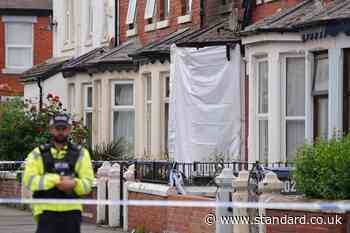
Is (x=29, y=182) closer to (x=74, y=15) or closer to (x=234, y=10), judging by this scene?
(x=234, y=10)

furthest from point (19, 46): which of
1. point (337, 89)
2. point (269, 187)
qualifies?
point (269, 187)

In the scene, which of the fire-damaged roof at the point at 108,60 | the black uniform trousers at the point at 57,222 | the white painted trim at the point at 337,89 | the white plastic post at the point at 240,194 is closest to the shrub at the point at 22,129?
the fire-damaged roof at the point at 108,60

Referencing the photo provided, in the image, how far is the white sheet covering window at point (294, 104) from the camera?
22.2 metres

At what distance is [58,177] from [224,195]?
6.33 metres

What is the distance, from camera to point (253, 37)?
74.6 feet

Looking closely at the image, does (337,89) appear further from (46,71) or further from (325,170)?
(46,71)

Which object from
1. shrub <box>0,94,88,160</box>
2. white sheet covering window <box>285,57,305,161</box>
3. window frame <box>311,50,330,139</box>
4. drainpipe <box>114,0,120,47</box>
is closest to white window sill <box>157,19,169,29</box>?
drainpipe <box>114,0,120,47</box>

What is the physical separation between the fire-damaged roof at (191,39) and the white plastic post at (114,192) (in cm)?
352

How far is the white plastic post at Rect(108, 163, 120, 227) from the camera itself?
2311cm

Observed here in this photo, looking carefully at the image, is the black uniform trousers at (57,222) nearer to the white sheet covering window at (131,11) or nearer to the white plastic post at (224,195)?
the white plastic post at (224,195)

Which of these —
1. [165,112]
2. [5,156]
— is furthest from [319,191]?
[5,156]

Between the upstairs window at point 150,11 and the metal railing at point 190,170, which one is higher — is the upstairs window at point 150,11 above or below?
above

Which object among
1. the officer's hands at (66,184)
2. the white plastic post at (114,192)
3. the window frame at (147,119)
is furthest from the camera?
the window frame at (147,119)

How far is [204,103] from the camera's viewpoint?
2600cm
